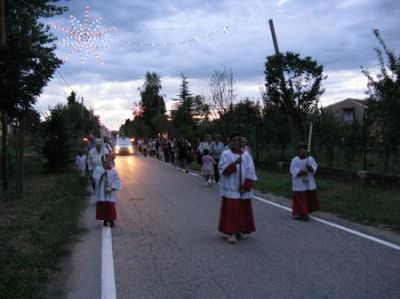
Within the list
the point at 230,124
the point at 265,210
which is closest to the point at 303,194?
the point at 265,210

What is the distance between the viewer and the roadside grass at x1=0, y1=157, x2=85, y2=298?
6207mm

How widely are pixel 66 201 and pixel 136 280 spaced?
7658 millimetres

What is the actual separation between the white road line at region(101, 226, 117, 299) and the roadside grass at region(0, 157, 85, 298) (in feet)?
1.96

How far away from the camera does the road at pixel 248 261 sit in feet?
19.7

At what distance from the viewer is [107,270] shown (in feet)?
23.3

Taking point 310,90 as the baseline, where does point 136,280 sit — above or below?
below

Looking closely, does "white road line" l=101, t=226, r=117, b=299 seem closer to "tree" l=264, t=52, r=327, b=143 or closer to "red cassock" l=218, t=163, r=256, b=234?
"red cassock" l=218, t=163, r=256, b=234

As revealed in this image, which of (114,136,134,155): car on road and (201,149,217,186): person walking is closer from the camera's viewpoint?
(201,149,217,186): person walking

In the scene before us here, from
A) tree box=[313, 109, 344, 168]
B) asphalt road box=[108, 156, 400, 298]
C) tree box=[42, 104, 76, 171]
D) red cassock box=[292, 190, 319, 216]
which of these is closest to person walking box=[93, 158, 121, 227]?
asphalt road box=[108, 156, 400, 298]

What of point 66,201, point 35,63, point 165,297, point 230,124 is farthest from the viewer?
point 230,124

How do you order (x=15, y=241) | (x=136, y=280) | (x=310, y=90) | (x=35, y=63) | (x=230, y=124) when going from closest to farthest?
1. (x=136, y=280)
2. (x=15, y=241)
3. (x=35, y=63)
4. (x=310, y=90)
5. (x=230, y=124)

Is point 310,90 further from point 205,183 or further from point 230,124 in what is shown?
point 230,124

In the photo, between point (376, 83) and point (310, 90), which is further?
point (310, 90)

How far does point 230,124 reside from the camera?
3109 cm
